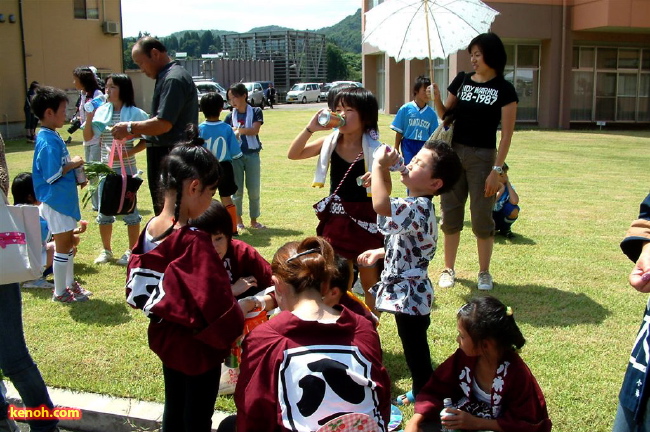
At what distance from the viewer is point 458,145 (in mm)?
5359

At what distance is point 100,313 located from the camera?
495 centimetres

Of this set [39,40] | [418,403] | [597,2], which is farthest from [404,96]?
[418,403]

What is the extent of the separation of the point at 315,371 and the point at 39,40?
82.1 ft

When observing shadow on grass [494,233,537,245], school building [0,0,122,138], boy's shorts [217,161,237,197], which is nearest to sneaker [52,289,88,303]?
boy's shorts [217,161,237,197]

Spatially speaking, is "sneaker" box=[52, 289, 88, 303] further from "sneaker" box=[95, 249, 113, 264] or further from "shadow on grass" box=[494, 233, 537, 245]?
"shadow on grass" box=[494, 233, 537, 245]

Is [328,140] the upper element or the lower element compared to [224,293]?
upper

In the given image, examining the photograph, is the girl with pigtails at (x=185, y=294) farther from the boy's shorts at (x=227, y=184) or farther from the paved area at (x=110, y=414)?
the boy's shorts at (x=227, y=184)

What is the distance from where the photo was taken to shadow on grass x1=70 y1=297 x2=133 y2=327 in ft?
15.7

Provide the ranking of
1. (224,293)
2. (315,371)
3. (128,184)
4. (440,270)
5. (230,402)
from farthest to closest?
(440,270), (128,184), (230,402), (224,293), (315,371)

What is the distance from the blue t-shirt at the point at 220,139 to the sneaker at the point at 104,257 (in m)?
1.66

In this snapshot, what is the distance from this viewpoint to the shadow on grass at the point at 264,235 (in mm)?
7246

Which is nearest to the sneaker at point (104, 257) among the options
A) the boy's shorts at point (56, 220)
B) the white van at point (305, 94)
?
the boy's shorts at point (56, 220)

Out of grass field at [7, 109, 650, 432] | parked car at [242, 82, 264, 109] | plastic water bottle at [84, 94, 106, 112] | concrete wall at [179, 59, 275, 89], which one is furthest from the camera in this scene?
concrete wall at [179, 59, 275, 89]

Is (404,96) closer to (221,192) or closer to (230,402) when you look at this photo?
(221,192)
